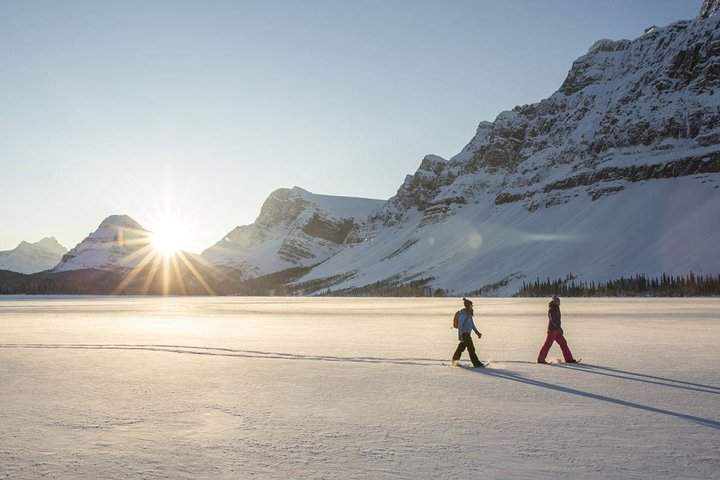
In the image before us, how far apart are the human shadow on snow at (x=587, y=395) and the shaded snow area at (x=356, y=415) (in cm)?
5

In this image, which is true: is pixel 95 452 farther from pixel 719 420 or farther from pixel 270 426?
pixel 719 420

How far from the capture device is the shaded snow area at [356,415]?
776cm

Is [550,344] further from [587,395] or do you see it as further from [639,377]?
[587,395]

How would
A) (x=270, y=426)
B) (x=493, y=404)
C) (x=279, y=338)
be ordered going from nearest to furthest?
(x=270, y=426) → (x=493, y=404) → (x=279, y=338)

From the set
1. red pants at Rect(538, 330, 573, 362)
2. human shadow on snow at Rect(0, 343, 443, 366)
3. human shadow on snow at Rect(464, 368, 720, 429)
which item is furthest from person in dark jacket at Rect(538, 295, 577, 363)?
human shadow on snow at Rect(0, 343, 443, 366)

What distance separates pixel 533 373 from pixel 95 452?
1199 centimetres

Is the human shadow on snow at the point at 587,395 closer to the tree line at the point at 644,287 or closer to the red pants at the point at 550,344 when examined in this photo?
the red pants at the point at 550,344

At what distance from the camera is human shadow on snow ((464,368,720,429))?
1024 centimetres

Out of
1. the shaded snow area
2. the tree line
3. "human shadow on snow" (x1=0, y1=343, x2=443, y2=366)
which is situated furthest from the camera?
the tree line

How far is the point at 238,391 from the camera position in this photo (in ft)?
44.0

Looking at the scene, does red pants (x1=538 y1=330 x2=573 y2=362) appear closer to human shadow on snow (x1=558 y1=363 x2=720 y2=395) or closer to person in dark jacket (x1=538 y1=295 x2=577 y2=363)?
person in dark jacket (x1=538 y1=295 x2=577 y2=363)

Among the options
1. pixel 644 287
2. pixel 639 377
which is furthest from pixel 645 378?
pixel 644 287

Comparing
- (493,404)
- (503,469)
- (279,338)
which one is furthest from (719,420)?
(279,338)

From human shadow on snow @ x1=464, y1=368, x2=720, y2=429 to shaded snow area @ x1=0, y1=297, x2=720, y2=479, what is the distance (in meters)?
0.05
